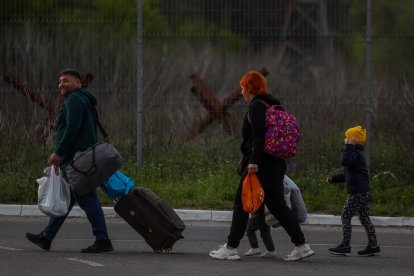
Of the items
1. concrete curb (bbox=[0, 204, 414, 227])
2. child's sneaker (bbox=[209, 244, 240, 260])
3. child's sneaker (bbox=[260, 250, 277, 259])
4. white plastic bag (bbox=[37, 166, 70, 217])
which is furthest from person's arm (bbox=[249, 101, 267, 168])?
concrete curb (bbox=[0, 204, 414, 227])

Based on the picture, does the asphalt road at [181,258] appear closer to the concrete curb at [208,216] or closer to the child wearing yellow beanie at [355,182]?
the child wearing yellow beanie at [355,182]

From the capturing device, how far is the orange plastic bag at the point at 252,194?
29.3ft

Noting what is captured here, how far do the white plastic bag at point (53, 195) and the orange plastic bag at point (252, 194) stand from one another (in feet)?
5.43

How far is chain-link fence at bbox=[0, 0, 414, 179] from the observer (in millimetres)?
15031

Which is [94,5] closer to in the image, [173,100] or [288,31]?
[173,100]

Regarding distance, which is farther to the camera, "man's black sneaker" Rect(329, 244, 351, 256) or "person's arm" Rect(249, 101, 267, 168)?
"man's black sneaker" Rect(329, 244, 351, 256)

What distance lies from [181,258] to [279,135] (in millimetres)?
1445

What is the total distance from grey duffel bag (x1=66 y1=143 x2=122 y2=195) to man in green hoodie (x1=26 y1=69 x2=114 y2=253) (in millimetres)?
100

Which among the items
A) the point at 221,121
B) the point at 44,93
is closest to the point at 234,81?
the point at 221,121

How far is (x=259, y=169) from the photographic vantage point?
29.6 feet

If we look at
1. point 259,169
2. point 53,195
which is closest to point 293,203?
point 259,169

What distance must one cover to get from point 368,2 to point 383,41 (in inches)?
24.4

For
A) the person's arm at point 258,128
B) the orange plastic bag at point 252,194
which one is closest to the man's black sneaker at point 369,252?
the orange plastic bag at point 252,194

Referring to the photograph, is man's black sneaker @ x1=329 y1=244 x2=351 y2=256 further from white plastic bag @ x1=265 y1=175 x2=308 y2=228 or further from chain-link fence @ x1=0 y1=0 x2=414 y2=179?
chain-link fence @ x1=0 y1=0 x2=414 y2=179
